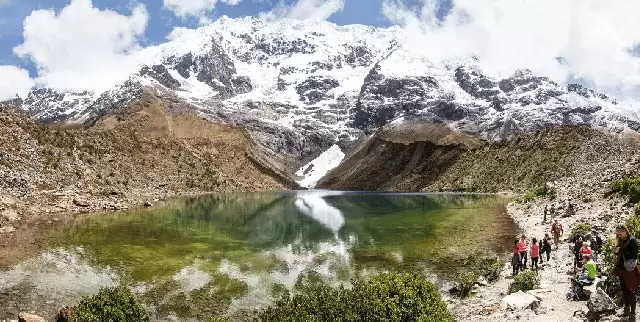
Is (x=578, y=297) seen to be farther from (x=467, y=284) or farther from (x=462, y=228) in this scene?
(x=462, y=228)

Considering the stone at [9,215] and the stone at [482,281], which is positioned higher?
the stone at [9,215]

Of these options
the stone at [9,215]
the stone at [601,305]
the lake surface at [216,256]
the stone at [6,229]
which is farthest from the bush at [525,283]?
the stone at [9,215]

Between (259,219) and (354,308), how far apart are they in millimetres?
66816

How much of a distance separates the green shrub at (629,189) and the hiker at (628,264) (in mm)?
34870

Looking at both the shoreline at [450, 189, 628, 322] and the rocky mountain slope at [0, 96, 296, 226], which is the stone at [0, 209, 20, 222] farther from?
the shoreline at [450, 189, 628, 322]

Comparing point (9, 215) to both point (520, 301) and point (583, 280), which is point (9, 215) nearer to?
point (520, 301)

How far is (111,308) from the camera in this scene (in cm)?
2272

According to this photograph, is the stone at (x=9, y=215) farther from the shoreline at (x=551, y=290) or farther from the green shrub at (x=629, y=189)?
the green shrub at (x=629, y=189)

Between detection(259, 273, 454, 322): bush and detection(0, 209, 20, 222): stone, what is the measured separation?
56472 millimetres

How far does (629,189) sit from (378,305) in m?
44.9

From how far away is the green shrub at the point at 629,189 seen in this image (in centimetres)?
5035

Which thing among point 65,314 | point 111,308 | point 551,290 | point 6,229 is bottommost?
point 65,314

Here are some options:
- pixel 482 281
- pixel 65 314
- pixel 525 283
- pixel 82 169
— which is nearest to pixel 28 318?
pixel 65 314

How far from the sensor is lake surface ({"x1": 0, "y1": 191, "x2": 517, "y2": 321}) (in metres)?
33.7
